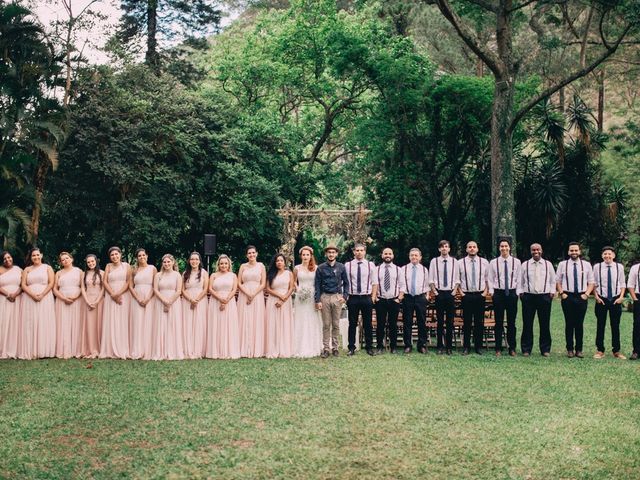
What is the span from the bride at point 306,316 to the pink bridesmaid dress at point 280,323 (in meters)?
0.11

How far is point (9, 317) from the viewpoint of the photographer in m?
11.6

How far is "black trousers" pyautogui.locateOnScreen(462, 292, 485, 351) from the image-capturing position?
1195cm

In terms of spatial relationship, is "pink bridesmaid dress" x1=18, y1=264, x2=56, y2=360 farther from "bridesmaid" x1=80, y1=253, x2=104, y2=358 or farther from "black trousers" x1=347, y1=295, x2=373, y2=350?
"black trousers" x1=347, y1=295, x2=373, y2=350

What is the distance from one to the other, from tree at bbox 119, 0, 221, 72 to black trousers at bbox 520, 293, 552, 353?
19.6 metres

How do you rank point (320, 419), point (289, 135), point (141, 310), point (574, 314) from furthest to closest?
1. point (289, 135)
2. point (574, 314)
3. point (141, 310)
4. point (320, 419)

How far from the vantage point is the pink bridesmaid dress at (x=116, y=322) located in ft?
37.6

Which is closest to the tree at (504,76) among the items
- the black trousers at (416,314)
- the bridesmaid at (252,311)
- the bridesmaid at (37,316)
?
the black trousers at (416,314)

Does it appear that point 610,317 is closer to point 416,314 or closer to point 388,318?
point 416,314

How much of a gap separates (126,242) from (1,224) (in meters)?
4.63

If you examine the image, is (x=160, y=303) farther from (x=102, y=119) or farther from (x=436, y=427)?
(x=102, y=119)

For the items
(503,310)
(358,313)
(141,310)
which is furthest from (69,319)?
(503,310)

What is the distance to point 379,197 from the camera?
26.0 metres

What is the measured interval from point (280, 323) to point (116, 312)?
2587mm

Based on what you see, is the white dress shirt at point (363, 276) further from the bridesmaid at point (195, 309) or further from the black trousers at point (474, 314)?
the bridesmaid at point (195, 309)
